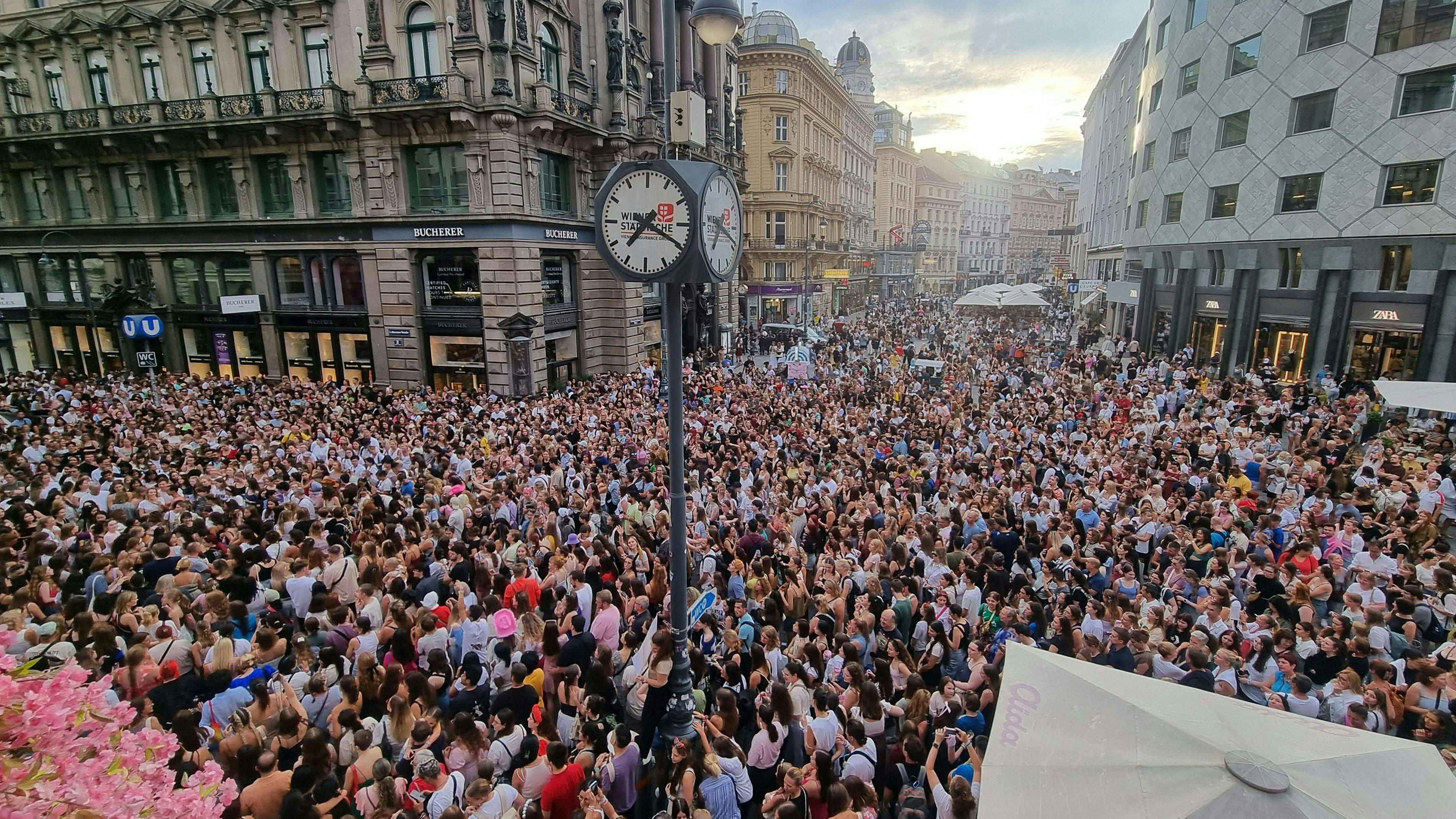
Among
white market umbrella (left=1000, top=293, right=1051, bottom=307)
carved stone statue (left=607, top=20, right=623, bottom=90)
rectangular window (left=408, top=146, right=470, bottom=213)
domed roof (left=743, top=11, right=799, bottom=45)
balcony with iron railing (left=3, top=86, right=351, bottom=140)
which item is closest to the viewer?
rectangular window (left=408, top=146, right=470, bottom=213)

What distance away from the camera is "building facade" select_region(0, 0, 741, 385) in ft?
79.2

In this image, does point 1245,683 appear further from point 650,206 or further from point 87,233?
point 87,233

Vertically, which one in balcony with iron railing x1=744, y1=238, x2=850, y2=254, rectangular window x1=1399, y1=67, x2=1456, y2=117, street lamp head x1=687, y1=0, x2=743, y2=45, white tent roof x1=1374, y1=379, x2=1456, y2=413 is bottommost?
white tent roof x1=1374, y1=379, x2=1456, y2=413

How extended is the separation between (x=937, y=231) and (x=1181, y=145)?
76.3m

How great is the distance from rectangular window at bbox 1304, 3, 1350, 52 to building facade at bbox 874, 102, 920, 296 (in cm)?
5255

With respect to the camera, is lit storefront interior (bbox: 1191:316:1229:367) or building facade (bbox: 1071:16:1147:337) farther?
building facade (bbox: 1071:16:1147:337)

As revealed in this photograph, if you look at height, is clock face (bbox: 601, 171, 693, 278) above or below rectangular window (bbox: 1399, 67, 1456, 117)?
below

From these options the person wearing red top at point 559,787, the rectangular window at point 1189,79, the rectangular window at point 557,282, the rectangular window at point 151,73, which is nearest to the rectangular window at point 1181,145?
the rectangular window at point 1189,79

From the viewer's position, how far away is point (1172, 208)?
3375 centimetres

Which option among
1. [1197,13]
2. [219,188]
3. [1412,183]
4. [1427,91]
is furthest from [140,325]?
[1197,13]

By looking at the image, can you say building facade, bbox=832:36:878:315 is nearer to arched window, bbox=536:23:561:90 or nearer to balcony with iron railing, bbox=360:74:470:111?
arched window, bbox=536:23:561:90

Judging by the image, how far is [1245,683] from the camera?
6.98 meters

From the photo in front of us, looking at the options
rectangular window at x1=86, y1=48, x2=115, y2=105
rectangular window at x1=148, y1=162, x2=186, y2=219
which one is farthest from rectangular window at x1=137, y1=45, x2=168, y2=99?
rectangular window at x1=148, y1=162, x2=186, y2=219

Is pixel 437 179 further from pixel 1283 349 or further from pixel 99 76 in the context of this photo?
pixel 1283 349
